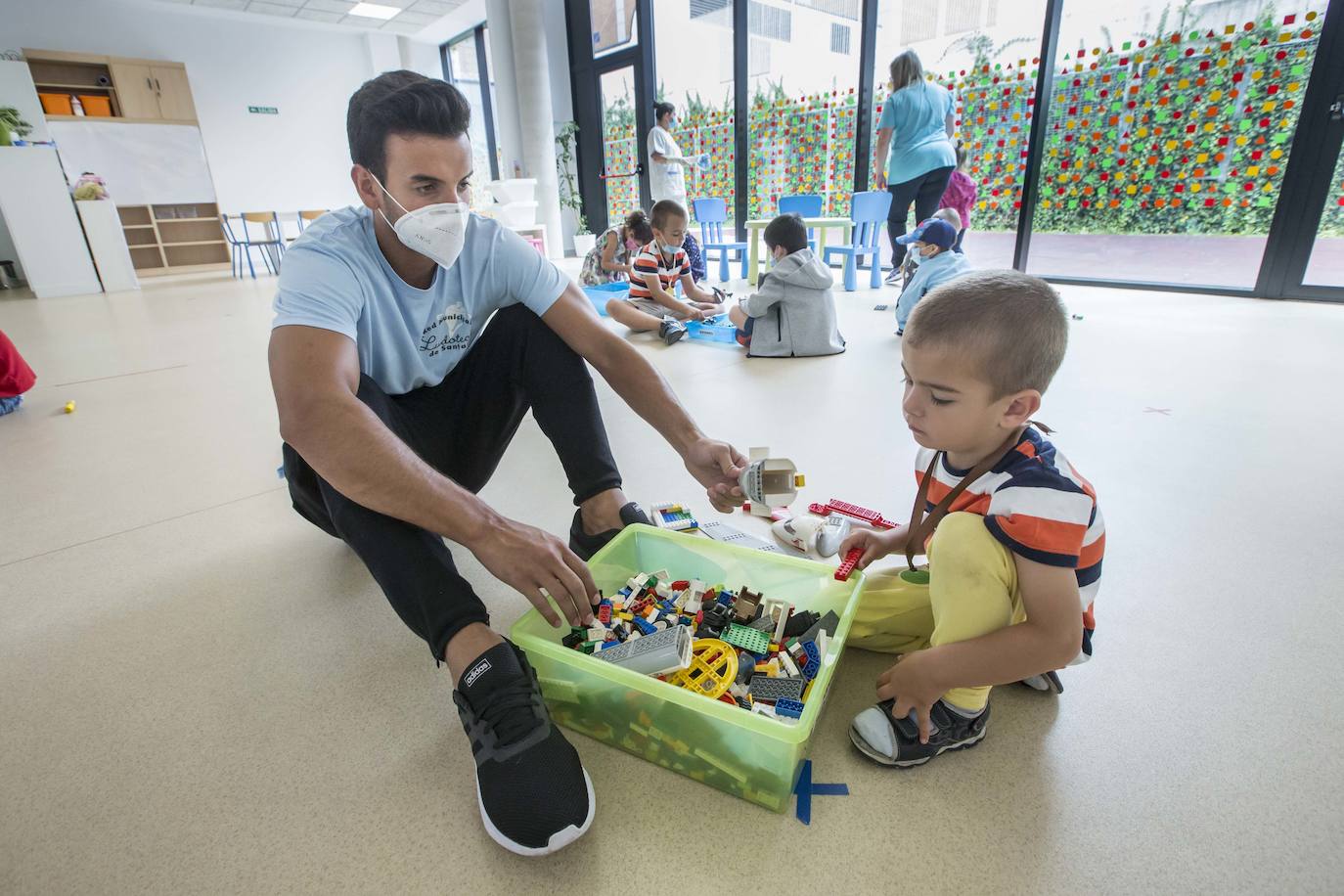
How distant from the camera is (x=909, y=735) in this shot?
2.63ft

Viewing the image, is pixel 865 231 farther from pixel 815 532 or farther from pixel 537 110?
pixel 537 110

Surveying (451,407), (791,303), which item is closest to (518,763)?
(451,407)

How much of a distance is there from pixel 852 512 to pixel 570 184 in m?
7.48

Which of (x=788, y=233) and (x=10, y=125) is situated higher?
(x=10, y=125)

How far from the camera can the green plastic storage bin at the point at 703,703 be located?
2.31 ft

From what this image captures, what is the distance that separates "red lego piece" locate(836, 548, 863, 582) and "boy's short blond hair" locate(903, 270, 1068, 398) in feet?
0.99

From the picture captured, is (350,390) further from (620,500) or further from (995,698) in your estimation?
(995,698)

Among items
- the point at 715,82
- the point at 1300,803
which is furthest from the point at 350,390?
the point at 715,82

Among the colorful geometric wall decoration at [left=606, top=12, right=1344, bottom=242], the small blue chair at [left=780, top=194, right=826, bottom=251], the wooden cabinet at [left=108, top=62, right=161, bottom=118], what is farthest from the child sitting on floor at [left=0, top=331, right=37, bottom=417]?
the wooden cabinet at [left=108, top=62, right=161, bottom=118]

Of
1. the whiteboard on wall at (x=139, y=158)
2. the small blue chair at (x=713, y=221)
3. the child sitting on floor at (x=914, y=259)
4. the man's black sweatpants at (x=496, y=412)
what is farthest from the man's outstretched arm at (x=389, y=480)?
the whiteboard on wall at (x=139, y=158)

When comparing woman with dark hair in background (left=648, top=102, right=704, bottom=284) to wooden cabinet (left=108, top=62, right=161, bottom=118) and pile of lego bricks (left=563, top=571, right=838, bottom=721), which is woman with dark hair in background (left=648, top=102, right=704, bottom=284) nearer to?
pile of lego bricks (left=563, top=571, right=838, bottom=721)

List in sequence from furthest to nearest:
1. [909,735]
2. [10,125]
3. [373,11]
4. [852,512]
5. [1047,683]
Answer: [373,11], [10,125], [852,512], [1047,683], [909,735]

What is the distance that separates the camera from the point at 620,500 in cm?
117

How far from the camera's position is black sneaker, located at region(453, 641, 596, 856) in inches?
27.1
